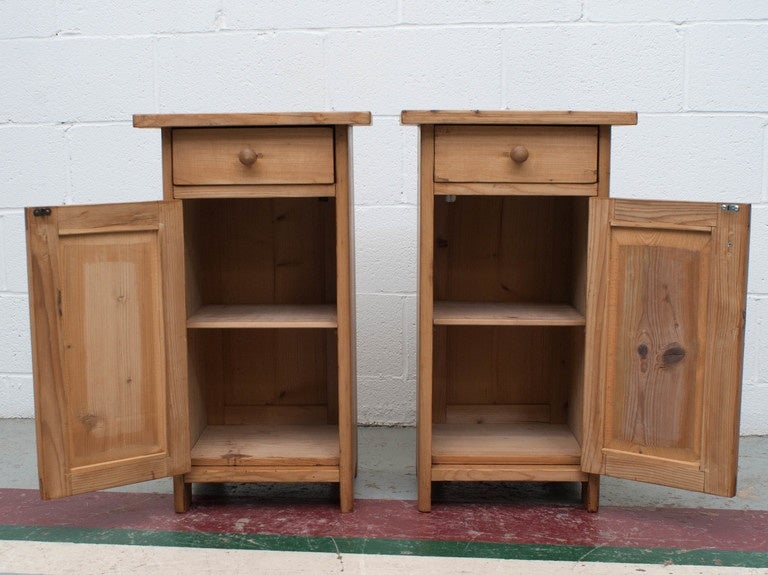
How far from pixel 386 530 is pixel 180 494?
1.75 feet

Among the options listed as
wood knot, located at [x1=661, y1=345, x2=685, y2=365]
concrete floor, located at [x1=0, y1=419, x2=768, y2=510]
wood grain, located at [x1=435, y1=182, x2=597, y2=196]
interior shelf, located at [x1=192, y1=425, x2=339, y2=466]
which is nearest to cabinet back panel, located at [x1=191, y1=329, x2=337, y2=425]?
interior shelf, located at [x1=192, y1=425, x2=339, y2=466]

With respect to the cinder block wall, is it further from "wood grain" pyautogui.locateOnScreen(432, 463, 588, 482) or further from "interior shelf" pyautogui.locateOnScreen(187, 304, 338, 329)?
"wood grain" pyautogui.locateOnScreen(432, 463, 588, 482)

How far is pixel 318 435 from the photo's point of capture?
91.0 inches

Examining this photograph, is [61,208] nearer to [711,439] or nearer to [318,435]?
[318,435]

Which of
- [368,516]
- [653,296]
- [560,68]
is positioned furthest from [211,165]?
[560,68]

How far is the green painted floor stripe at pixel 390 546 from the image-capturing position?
72.9 inches

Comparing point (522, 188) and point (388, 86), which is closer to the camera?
point (522, 188)

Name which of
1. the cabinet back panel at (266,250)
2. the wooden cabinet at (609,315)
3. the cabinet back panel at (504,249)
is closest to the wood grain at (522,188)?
the wooden cabinet at (609,315)

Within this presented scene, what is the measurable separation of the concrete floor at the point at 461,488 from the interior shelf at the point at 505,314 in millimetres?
497

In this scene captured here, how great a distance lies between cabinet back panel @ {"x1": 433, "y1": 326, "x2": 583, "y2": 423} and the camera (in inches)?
95.1

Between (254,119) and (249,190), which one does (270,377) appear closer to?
(249,190)

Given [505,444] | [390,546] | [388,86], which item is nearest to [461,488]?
[505,444]

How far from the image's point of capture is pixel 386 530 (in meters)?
2.00

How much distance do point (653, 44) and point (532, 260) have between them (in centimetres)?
85
